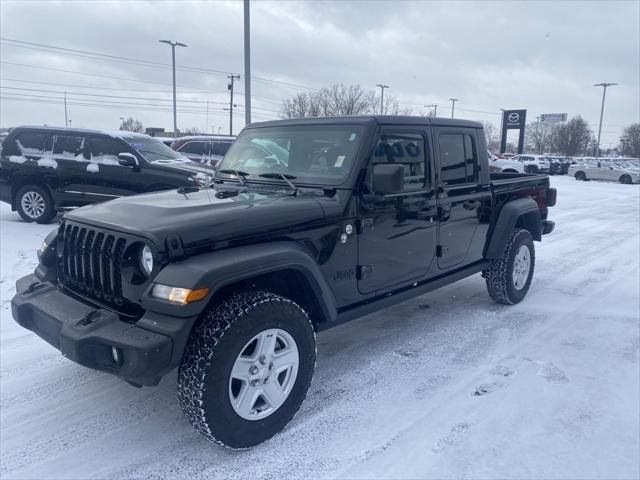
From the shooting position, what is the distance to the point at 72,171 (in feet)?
31.1

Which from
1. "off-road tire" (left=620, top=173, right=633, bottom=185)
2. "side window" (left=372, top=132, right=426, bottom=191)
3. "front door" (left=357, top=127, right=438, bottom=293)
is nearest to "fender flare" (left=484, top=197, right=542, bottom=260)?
"front door" (left=357, top=127, right=438, bottom=293)

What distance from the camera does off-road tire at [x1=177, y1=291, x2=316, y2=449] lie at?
2.62 metres

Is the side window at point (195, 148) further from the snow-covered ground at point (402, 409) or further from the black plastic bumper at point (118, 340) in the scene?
the black plastic bumper at point (118, 340)

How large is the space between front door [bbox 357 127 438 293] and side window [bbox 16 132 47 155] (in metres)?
8.41

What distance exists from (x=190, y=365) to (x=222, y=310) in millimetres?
330

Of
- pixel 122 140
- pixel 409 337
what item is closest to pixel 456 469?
pixel 409 337

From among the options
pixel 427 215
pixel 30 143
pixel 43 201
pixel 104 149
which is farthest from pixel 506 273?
pixel 30 143

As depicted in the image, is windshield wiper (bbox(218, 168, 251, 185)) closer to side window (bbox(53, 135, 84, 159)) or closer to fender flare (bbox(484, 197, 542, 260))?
fender flare (bbox(484, 197, 542, 260))

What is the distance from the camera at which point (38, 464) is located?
276cm

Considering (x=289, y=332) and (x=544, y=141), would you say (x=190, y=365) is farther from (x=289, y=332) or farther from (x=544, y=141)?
(x=544, y=141)

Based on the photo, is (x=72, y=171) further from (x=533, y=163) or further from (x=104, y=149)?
(x=533, y=163)

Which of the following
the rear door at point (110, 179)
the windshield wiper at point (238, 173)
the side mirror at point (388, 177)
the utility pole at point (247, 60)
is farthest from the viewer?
the utility pole at point (247, 60)

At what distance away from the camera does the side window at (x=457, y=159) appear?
176 inches

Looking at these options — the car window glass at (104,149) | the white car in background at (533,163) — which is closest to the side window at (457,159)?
the car window glass at (104,149)
